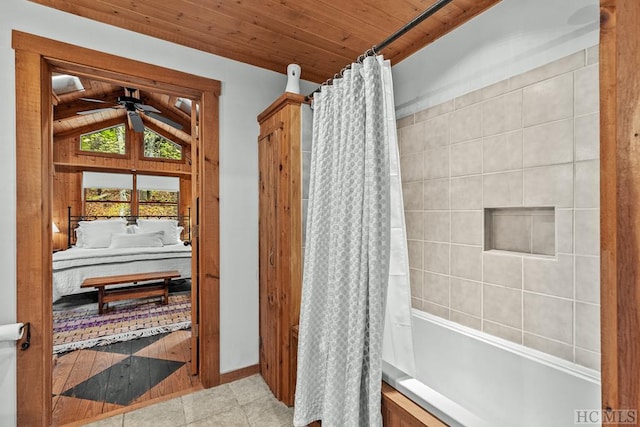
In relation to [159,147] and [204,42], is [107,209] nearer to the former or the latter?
[159,147]

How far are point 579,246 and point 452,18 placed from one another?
1.42 metres

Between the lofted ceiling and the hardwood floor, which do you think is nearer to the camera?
the hardwood floor

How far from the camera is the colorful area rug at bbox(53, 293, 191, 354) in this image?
9.22 feet

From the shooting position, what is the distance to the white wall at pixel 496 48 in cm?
134

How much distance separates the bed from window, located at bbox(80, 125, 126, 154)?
129cm

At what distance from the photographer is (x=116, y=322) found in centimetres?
327

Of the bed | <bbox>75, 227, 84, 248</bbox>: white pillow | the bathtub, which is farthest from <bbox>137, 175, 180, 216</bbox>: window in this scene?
the bathtub

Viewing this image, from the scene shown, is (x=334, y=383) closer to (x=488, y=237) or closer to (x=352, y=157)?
(x=352, y=157)

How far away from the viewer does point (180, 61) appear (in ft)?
6.58

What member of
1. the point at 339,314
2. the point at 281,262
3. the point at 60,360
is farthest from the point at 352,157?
the point at 60,360

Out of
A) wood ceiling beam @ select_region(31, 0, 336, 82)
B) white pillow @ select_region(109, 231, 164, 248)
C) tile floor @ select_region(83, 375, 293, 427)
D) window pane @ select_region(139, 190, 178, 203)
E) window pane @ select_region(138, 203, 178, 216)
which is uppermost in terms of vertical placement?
wood ceiling beam @ select_region(31, 0, 336, 82)

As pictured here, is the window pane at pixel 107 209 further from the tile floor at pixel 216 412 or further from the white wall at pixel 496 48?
the white wall at pixel 496 48

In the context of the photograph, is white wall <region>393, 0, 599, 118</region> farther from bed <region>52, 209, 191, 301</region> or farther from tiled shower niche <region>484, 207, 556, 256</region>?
bed <region>52, 209, 191, 301</region>

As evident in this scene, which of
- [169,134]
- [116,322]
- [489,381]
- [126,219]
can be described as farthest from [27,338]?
[169,134]
